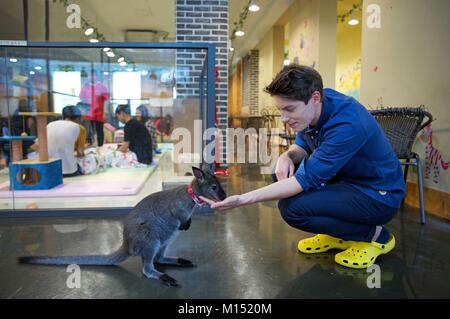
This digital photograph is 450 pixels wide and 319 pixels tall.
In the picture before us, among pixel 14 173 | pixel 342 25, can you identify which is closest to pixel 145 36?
pixel 342 25

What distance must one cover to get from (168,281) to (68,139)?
276cm

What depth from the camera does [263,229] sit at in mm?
2502

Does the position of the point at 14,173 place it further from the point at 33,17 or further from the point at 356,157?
the point at 33,17

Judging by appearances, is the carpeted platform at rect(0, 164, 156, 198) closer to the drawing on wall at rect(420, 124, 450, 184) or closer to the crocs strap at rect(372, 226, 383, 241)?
the crocs strap at rect(372, 226, 383, 241)

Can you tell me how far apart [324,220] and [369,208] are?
22 cm

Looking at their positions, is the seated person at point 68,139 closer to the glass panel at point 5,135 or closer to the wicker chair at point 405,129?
the glass panel at point 5,135

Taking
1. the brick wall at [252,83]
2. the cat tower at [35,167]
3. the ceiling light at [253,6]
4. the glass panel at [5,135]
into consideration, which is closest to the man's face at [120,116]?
the cat tower at [35,167]

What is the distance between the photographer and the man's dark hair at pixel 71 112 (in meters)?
3.93

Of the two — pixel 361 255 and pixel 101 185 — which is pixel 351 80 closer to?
pixel 101 185

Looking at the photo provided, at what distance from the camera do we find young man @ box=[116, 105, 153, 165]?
4.49 metres

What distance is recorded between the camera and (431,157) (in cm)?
291

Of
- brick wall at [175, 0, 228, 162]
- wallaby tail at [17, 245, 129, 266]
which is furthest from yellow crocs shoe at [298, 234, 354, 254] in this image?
brick wall at [175, 0, 228, 162]

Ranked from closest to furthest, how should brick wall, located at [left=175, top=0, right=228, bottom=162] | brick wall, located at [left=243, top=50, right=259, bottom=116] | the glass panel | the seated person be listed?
the glass panel
the seated person
brick wall, located at [left=175, top=0, right=228, bottom=162]
brick wall, located at [left=243, top=50, right=259, bottom=116]

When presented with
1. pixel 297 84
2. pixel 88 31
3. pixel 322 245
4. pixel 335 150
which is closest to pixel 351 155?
pixel 335 150
